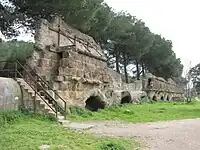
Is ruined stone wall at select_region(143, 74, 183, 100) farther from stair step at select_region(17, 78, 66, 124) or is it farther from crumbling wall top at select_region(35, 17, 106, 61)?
stair step at select_region(17, 78, 66, 124)

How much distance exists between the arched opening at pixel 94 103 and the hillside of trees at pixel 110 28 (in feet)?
18.5

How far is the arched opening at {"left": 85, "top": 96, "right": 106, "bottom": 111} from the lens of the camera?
1998 centimetres

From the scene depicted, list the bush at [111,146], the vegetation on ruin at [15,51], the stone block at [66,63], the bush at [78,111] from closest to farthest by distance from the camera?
1. the bush at [111,146]
2. the bush at [78,111]
3. the stone block at [66,63]
4. the vegetation on ruin at [15,51]

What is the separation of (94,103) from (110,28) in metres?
16.7

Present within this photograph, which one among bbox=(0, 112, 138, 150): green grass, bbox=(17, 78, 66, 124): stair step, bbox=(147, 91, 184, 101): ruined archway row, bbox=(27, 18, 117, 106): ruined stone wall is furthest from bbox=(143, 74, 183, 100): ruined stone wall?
bbox=(0, 112, 138, 150): green grass

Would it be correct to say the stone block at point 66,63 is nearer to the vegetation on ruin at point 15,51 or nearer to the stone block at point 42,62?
the stone block at point 42,62

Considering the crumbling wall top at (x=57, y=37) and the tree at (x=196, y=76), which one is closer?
the crumbling wall top at (x=57, y=37)

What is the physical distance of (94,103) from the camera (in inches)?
811

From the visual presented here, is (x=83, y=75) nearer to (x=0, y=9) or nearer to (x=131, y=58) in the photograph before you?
(x=0, y=9)

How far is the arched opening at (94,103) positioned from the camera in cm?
1998

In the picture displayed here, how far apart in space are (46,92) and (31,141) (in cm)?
638

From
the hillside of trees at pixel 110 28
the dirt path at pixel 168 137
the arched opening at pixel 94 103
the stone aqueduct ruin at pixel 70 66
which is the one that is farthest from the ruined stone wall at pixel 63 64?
the dirt path at pixel 168 137

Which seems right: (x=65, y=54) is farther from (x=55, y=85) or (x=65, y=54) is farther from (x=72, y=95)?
(x=72, y=95)

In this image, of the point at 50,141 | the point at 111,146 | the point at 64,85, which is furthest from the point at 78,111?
the point at 111,146
